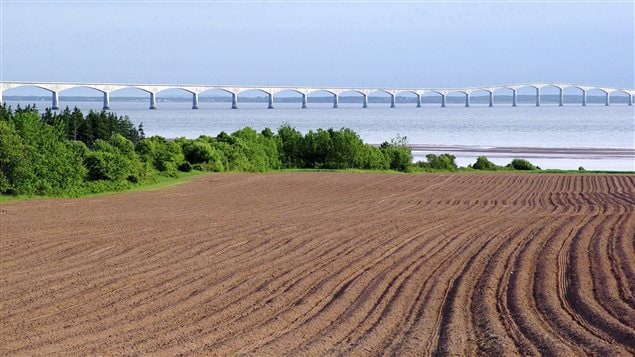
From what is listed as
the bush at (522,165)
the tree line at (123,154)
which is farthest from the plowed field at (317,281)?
the bush at (522,165)

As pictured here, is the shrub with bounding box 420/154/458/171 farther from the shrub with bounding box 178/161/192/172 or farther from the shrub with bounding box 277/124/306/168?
the shrub with bounding box 178/161/192/172

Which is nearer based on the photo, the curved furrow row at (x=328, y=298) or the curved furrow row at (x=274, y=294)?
the curved furrow row at (x=328, y=298)

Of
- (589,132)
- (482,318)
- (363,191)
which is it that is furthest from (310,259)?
(589,132)

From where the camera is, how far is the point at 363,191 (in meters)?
43.4

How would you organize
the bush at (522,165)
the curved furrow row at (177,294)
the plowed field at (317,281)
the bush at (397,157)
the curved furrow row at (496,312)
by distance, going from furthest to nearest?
the bush at (397,157) < the bush at (522,165) < the curved furrow row at (177,294) < the plowed field at (317,281) < the curved furrow row at (496,312)

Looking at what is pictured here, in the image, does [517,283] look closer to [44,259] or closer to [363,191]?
[44,259]

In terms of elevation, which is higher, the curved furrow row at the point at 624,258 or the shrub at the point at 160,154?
the shrub at the point at 160,154

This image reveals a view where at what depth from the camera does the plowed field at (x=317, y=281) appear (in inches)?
476

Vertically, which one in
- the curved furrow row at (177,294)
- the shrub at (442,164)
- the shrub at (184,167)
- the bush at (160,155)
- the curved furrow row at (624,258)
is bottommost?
the curved furrow row at (624,258)

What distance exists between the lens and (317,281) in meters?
16.8

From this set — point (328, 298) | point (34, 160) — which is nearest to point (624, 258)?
point (328, 298)

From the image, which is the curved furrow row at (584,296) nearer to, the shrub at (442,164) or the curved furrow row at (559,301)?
the curved furrow row at (559,301)

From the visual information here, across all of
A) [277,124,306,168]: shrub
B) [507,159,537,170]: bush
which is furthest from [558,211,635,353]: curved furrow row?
[277,124,306,168]: shrub

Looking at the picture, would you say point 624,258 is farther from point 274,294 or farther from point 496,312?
point 274,294
